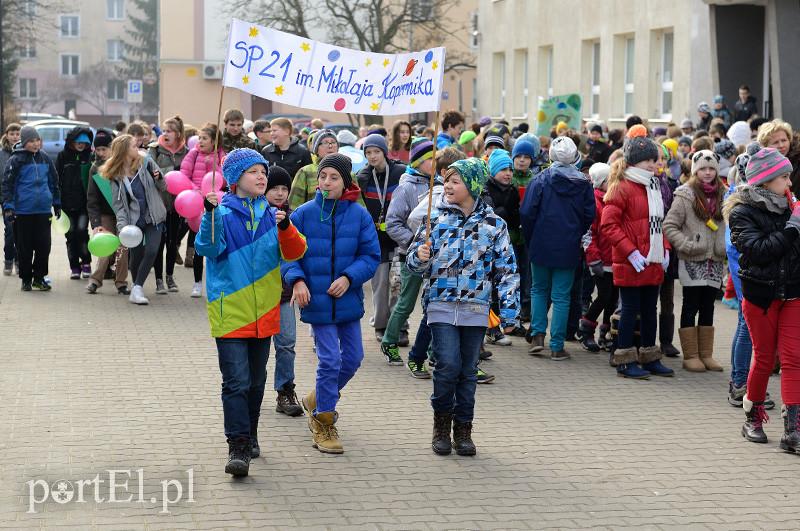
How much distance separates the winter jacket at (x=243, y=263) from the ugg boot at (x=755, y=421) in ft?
10.3

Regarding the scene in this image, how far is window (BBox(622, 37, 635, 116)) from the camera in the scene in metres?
31.7

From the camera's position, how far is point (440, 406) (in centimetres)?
773

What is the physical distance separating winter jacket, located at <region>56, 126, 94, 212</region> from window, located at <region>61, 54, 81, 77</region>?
281ft

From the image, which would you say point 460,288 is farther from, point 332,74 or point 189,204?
point 189,204

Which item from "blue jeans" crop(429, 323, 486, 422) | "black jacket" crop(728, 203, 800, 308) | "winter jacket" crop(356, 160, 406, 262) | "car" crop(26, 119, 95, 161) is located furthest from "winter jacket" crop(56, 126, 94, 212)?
"car" crop(26, 119, 95, 161)

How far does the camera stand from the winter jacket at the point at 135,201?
13812 mm

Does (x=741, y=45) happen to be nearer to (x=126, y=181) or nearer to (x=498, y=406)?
(x=126, y=181)

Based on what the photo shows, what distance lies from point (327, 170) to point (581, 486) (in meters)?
2.39

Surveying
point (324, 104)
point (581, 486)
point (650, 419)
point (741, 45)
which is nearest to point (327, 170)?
point (324, 104)

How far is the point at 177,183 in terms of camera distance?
13781mm

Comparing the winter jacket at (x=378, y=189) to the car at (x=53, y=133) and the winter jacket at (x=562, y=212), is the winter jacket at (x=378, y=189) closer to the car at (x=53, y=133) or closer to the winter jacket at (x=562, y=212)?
the winter jacket at (x=562, y=212)

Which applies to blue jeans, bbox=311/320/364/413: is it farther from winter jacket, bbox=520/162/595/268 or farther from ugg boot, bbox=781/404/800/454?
winter jacket, bbox=520/162/595/268

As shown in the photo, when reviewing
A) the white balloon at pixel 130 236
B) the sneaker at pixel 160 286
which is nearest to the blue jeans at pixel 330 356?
the white balloon at pixel 130 236

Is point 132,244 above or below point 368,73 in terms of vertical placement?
below
